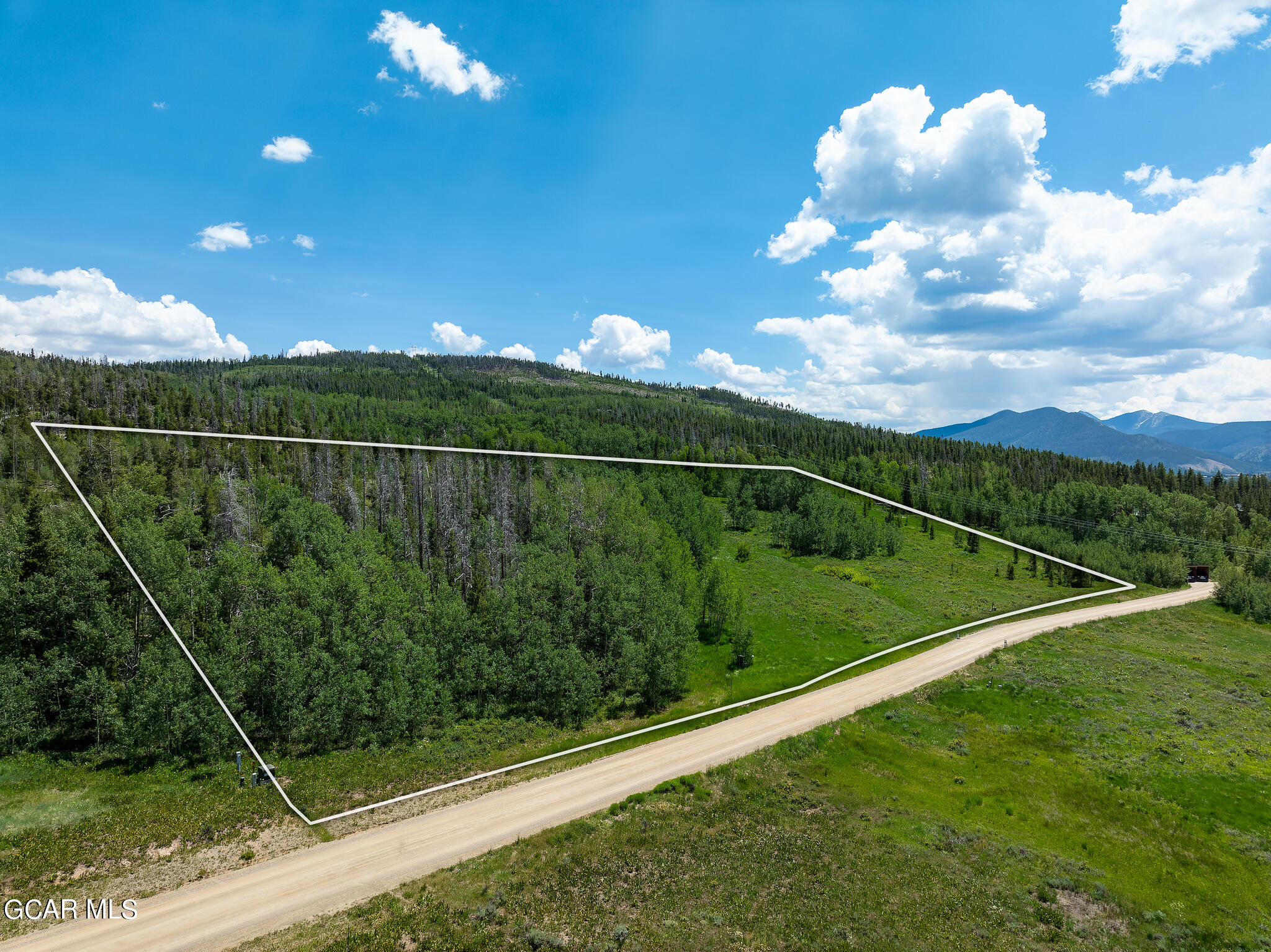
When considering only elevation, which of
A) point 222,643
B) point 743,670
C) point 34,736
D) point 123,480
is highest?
point 123,480

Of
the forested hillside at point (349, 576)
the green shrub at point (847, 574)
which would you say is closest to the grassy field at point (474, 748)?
the green shrub at point (847, 574)

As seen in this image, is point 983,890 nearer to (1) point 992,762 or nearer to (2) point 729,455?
(1) point 992,762

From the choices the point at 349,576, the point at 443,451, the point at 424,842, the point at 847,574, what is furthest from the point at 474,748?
the point at 847,574

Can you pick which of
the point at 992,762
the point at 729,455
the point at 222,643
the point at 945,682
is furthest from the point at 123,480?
the point at 945,682

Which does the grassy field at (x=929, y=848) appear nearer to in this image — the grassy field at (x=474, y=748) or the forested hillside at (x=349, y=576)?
the grassy field at (x=474, y=748)

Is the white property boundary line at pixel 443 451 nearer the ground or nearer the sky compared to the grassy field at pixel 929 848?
nearer the sky

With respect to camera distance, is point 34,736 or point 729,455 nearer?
point 34,736

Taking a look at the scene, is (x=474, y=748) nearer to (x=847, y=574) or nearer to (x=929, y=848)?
(x=847, y=574)
